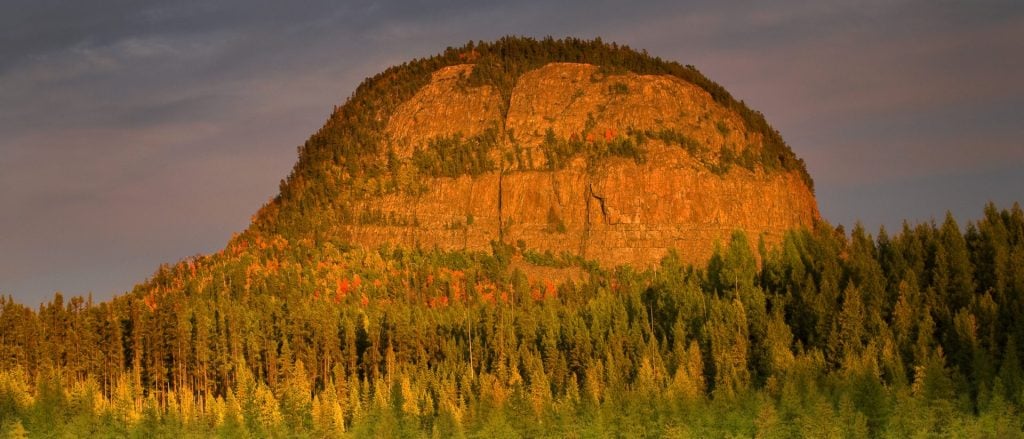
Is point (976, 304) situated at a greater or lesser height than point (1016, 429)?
greater

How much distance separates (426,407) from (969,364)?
52360mm

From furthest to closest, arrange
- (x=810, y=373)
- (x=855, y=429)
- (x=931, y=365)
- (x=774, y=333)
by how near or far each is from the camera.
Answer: (x=774, y=333) < (x=810, y=373) < (x=931, y=365) < (x=855, y=429)

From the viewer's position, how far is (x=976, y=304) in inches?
7377

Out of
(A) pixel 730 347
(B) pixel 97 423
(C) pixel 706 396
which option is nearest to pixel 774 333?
(A) pixel 730 347

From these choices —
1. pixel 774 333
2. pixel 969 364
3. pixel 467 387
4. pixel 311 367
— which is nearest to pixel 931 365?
pixel 969 364

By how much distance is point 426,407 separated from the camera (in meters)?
172

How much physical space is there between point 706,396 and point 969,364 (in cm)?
2559

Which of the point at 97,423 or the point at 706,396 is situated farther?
the point at 706,396

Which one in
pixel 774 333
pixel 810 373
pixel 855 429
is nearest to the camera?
pixel 855 429

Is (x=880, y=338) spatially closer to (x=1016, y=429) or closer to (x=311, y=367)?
(x=1016, y=429)

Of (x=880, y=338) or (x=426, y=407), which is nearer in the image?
(x=426, y=407)

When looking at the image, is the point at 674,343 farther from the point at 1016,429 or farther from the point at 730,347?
the point at 1016,429

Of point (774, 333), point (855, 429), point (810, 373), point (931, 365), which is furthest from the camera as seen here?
point (774, 333)

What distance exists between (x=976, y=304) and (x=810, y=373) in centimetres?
2218
